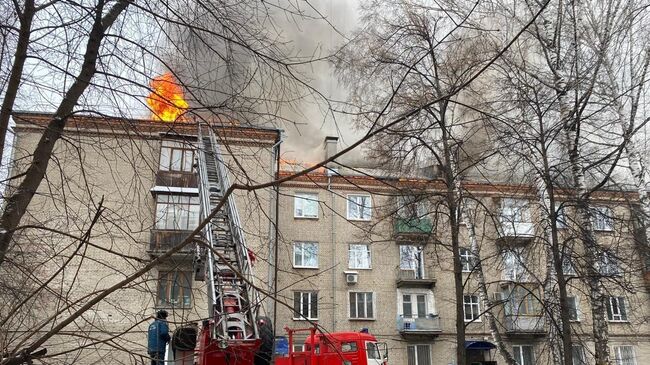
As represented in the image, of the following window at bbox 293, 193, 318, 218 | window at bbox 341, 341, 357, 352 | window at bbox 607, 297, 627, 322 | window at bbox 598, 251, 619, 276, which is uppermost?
window at bbox 293, 193, 318, 218

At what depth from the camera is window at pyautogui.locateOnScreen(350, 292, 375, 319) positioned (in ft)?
85.7

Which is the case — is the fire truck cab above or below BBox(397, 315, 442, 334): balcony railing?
below

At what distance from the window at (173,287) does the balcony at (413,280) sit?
941 inches

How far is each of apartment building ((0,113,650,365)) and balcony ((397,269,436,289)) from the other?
81mm

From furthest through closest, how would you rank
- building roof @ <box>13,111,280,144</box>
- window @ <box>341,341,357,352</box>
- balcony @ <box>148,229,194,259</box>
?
window @ <box>341,341,357,352</box>
balcony @ <box>148,229,194,259</box>
building roof @ <box>13,111,280,144</box>

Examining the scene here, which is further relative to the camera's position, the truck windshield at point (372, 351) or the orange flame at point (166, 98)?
the truck windshield at point (372, 351)

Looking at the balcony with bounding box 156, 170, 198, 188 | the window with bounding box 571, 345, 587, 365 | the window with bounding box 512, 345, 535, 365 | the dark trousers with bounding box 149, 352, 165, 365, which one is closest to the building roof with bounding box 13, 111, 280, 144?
the balcony with bounding box 156, 170, 198, 188

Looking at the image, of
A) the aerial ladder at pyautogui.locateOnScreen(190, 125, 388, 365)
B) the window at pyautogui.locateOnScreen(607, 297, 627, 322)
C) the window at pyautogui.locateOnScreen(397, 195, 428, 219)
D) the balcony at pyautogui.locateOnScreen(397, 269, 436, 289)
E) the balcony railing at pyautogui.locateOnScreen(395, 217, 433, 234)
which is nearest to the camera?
the aerial ladder at pyautogui.locateOnScreen(190, 125, 388, 365)

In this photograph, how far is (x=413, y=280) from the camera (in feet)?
87.6

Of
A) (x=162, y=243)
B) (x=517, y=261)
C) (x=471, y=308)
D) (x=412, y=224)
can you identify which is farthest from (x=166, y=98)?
(x=471, y=308)

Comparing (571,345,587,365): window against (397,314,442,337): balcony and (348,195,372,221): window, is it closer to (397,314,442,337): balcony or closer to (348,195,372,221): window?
(348,195,372,221): window

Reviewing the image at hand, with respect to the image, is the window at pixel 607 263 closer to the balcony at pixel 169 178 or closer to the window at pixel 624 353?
the balcony at pixel 169 178

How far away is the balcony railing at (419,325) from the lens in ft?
84.4

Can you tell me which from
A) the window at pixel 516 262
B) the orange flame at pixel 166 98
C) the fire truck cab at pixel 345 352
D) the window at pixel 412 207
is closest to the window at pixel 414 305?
the fire truck cab at pixel 345 352
